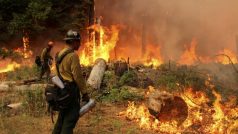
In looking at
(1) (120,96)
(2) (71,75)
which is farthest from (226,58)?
(2) (71,75)

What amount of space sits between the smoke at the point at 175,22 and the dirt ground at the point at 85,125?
13153mm

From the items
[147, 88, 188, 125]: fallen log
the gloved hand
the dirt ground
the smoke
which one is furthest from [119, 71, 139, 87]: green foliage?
the smoke

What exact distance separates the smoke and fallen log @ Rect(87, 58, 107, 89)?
908 cm

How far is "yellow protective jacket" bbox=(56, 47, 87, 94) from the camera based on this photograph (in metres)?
6.36

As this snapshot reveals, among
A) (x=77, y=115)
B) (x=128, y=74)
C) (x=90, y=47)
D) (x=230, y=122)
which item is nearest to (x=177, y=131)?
(x=230, y=122)

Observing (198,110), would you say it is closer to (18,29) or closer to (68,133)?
(68,133)

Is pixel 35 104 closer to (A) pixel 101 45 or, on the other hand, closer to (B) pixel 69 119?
(B) pixel 69 119

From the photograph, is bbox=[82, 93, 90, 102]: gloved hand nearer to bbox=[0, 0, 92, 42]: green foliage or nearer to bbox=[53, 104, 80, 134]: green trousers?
bbox=[53, 104, 80, 134]: green trousers

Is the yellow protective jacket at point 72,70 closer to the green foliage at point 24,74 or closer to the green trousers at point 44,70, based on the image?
the green trousers at point 44,70

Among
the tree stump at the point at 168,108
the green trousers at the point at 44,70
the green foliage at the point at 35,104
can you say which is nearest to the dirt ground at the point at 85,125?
the green foliage at the point at 35,104

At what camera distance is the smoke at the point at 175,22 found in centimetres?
2102

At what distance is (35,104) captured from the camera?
9.78 meters

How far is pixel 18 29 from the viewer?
2188 centimetres

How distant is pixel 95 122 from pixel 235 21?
1491 cm
